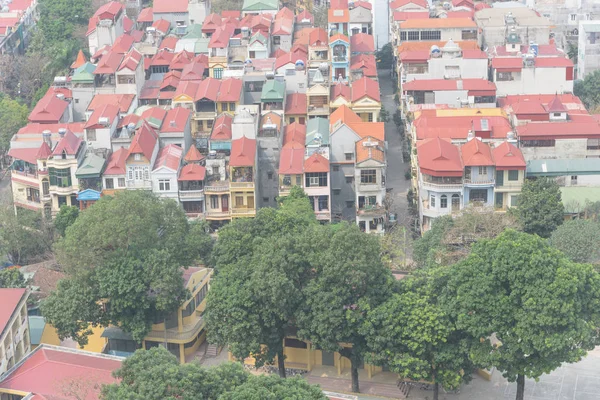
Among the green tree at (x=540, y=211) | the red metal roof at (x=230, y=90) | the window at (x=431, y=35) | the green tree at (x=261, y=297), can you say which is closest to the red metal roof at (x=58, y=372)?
the green tree at (x=261, y=297)

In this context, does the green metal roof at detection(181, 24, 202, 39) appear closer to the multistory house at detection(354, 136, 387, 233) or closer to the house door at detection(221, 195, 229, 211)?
the house door at detection(221, 195, 229, 211)

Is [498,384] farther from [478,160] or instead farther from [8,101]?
[8,101]

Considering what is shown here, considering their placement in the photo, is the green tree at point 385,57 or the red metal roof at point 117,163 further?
the green tree at point 385,57

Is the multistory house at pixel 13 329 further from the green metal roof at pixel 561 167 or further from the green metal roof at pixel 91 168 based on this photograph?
the green metal roof at pixel 561 167

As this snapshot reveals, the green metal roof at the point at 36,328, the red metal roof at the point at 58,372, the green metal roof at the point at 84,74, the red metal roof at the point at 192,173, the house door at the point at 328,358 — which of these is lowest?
the house door at the point at 328,358

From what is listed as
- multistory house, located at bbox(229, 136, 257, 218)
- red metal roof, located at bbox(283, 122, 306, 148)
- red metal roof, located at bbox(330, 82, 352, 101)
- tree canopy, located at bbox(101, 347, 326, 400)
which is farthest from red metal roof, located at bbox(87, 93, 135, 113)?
tree canopy, located at bbox(101, 347, 326, 400)

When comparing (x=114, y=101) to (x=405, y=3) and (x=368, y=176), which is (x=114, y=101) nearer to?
(x=368, y=176)
